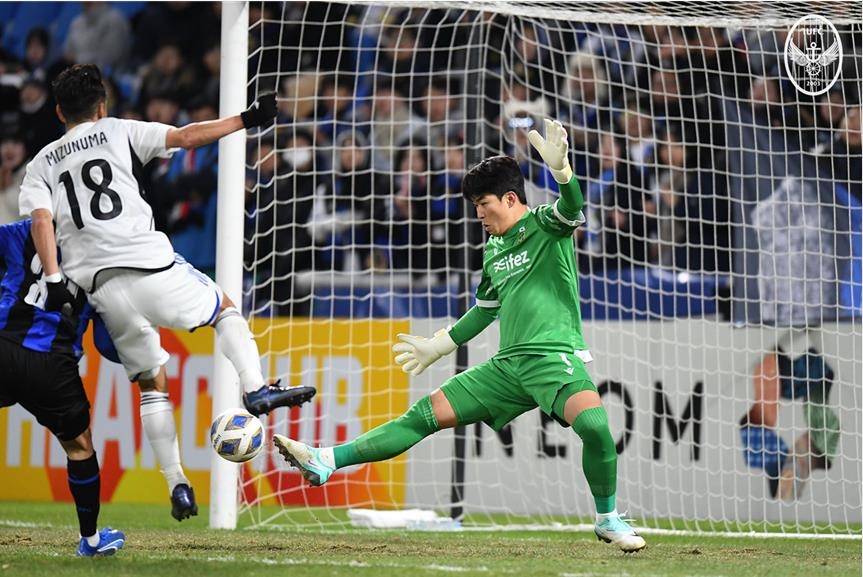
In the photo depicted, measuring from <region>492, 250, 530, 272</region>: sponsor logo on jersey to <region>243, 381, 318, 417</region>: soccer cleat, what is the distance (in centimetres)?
117

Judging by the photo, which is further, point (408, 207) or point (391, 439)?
point (408, 207)

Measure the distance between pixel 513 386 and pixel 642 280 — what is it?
3965mm

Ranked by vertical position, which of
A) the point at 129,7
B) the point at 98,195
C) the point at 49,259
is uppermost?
the point at 129,7

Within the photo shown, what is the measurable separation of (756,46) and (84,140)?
18.6 feet

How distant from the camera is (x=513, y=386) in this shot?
19.4 ft

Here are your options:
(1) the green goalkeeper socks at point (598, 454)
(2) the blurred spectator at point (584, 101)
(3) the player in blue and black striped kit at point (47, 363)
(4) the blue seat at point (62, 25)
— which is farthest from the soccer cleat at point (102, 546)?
→ (4) the blue seat at point (62, 25)

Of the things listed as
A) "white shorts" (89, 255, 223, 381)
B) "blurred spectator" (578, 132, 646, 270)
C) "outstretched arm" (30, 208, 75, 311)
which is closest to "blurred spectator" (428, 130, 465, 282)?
"blurred spectator" (578, 132, 646, 270)

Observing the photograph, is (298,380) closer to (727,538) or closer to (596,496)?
(727,538)

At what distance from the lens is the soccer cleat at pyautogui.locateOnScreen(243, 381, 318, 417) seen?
17.5ft

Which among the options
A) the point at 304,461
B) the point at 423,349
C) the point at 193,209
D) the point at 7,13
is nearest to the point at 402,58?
the point at 193,209

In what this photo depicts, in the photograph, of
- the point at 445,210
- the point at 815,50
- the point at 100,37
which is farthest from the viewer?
the point at 100,37

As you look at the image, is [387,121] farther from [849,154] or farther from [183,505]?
[183,505]

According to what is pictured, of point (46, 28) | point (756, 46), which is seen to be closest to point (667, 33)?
point (756, 46)

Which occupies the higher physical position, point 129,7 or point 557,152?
point 129,7
